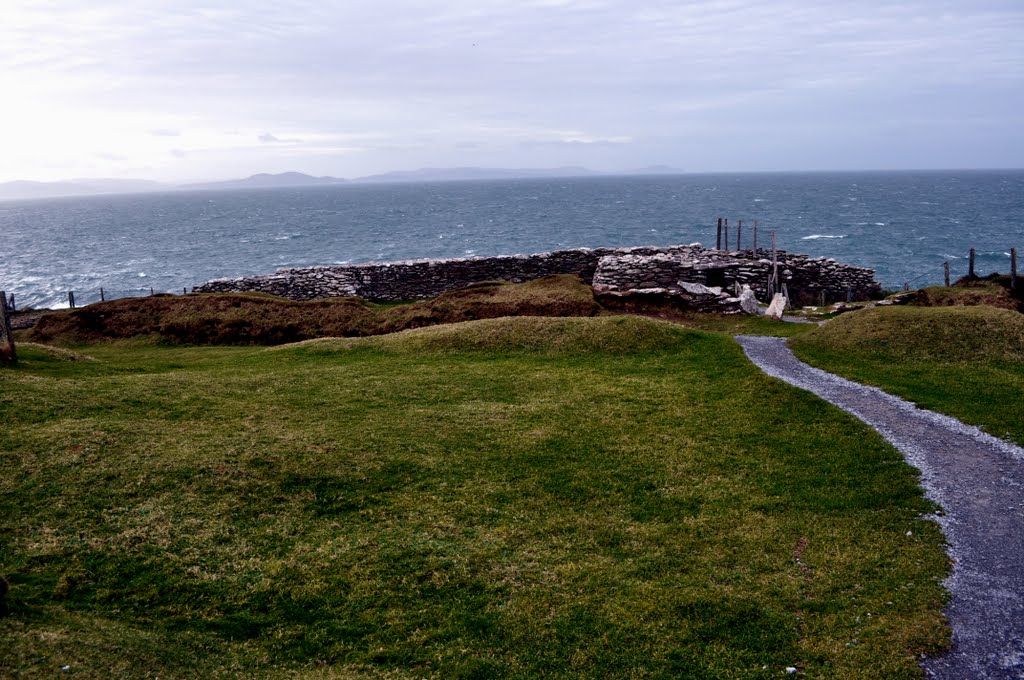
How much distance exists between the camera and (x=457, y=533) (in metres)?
14.0

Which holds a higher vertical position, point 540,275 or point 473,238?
point 473,238

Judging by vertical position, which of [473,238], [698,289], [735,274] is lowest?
[698,289]

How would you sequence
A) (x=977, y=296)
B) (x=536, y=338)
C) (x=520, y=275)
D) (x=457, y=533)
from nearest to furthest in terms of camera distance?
(x=457, y=533) < (x=536, y=338) < (x=977, y=296) < (x=520, y=275)

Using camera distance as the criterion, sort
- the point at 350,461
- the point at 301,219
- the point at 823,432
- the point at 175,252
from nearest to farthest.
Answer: the point at 350,461 → the point at 823,432 → the point at 175,252 → the point at 301,219

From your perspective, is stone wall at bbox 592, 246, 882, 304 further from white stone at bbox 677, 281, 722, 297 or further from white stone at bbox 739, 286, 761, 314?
white stone at bbox 739, 286, 761, 314

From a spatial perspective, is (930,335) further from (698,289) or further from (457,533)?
(457,533)

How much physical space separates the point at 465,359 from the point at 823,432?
1380cm

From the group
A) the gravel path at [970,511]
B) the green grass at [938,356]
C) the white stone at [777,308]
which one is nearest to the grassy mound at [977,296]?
the white stone at [777,308]

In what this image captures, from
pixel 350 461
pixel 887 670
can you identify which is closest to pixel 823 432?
pixel 887 670

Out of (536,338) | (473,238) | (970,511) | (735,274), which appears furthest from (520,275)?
(473,238)

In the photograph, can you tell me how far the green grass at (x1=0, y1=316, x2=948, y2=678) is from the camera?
34.3 feet

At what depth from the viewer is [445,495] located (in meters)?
15.6

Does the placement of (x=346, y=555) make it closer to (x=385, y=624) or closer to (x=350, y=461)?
(x=385, y=624)

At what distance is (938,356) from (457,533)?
20162 mm
